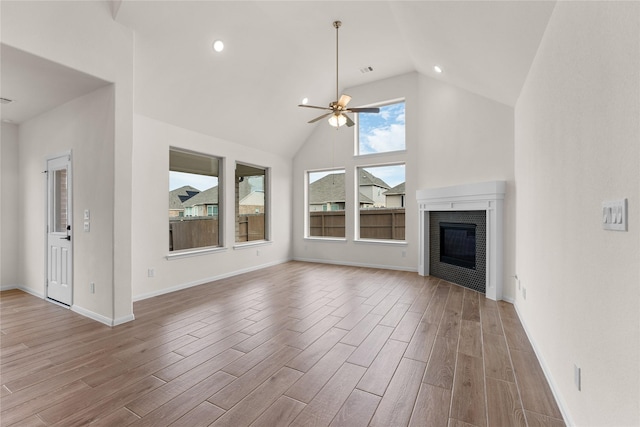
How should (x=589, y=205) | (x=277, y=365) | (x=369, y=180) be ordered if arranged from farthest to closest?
(x=369, y=180) < (x=277, y=365) < (x=589, y=205)

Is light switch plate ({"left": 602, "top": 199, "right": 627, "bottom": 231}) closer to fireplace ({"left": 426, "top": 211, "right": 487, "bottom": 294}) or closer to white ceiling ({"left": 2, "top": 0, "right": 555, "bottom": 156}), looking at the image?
white ceiling ({"left": 2, "top": 0, "right": 555, "bottom": 156})

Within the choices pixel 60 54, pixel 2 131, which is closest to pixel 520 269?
pixel 60 54

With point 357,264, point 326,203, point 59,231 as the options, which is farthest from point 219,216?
point 357,264

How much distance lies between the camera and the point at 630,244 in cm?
108

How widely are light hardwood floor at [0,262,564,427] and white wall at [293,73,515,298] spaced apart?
1920 mm

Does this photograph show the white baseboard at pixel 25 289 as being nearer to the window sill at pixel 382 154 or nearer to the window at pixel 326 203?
the window at pixel 326 203

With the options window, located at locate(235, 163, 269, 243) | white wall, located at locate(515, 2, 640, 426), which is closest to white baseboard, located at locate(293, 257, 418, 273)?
window, located at locate(235, 163, 269, 243)

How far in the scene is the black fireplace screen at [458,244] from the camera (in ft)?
15.6

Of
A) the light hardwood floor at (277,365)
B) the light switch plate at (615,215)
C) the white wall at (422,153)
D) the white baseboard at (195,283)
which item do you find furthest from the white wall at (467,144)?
the white baseboard at (195,283)

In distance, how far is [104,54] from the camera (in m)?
3.15

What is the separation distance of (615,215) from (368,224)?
18.5ft

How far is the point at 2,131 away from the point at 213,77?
3.59 metres

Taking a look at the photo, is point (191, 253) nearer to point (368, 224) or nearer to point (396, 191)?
point (368, 224)

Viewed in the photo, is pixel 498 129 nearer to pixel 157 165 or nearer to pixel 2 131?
pixel 157 165
